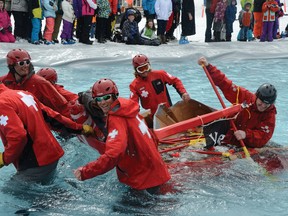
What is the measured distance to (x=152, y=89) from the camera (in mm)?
6984

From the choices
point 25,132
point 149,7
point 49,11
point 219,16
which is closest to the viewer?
point 25,132

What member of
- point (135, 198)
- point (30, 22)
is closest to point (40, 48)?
point (30, 22)

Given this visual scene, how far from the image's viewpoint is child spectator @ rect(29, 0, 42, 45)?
1164 cm

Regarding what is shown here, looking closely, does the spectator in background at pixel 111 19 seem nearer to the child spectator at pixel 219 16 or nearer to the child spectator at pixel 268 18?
the child spectator at pixel 219 16

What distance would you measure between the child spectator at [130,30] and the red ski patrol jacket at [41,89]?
729 cm

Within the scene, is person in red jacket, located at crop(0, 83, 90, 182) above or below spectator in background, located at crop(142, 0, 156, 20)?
below

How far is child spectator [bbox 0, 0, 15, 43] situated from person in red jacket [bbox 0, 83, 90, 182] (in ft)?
23.1

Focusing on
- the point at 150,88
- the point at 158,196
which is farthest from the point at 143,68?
the point at 158,196

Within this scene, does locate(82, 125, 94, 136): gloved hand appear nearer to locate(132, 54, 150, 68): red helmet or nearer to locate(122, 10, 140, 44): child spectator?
locate(132, 54, 150, 68): red helmet

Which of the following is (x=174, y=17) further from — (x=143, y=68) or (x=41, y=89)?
(x=41, y=89)

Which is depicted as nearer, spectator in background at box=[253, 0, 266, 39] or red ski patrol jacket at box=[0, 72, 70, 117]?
red ski patrol jacket at box=[0, 72, 70, 117]

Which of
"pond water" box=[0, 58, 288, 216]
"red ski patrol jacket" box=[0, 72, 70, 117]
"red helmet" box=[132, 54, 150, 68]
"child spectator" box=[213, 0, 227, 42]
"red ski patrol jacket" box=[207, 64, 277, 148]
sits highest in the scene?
"child spectator" box=[213, 0, 227, 42]

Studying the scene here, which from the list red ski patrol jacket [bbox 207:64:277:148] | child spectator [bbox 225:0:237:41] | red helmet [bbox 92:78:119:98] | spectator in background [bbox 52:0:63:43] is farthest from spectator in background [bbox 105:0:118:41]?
red helmet [bbox 92:78:119:98]

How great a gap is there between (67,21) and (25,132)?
843 centimetres
